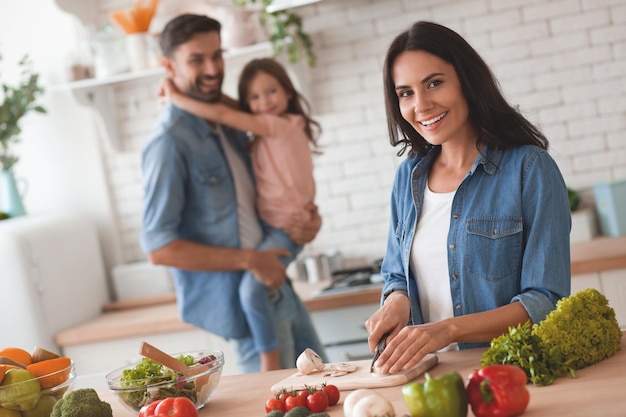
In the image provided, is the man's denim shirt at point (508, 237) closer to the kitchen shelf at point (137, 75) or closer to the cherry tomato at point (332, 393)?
the cherry tomato at point (332, 393)

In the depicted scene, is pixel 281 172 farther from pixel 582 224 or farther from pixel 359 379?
pixel 359 379

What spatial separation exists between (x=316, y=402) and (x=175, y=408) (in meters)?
0.31

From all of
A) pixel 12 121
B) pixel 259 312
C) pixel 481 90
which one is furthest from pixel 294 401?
pixel 12 121

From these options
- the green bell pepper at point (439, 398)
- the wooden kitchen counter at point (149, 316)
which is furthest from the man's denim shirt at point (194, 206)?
the green bell pepper at point (439, 398)

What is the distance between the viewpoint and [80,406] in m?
1.95

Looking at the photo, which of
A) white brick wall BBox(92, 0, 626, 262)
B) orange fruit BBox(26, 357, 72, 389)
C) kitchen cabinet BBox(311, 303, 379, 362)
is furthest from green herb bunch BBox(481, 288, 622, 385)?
white brick wall BBox(92, 0, 626, 262)

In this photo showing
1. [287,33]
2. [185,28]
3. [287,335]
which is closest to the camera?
[185,28]

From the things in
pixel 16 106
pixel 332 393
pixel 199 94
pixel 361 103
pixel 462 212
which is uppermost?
pixel 16 106

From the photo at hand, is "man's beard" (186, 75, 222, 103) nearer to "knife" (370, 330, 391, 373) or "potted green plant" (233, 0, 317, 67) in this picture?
"potted green plant" (233, 0, 317, 67)

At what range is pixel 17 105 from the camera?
4.50 meters

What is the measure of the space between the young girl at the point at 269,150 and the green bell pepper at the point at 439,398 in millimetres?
1774

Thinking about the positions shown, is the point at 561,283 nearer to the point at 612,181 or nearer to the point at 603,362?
the point at 603,362

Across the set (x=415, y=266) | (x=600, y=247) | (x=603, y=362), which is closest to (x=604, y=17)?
(x=600, y=247)

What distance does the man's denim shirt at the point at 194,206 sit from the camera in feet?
10.9
